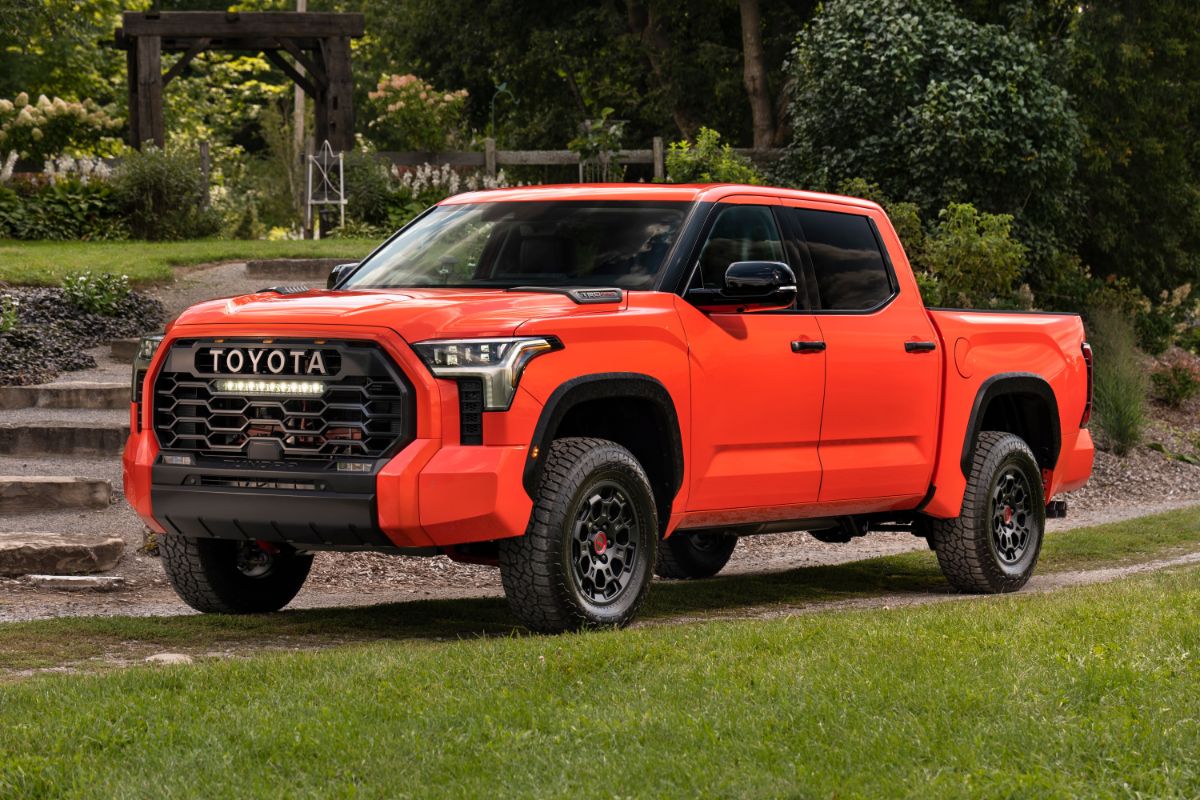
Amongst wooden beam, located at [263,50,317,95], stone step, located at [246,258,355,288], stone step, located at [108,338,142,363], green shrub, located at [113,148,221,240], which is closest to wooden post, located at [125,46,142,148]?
wooden beam, located at [263,50,317,95]

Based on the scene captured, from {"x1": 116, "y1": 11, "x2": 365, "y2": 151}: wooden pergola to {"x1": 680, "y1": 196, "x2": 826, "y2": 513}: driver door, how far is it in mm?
21102

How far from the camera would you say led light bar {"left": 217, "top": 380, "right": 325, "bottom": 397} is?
708 centimetres

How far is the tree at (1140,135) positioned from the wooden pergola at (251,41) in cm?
1174

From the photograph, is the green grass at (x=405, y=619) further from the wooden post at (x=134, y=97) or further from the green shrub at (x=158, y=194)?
A: the wooden post at (x=134, y=97)

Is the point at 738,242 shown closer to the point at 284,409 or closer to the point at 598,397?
the point at 598,397

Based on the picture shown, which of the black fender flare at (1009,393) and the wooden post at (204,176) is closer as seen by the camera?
the black fender flare at (1009,393)

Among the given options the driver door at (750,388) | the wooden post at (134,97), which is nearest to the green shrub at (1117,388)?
the driver door at (750,388)

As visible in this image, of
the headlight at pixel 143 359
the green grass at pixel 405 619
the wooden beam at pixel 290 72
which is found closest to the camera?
the green grass at pixel 405 619

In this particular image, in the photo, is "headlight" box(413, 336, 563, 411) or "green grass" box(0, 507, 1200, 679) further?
"green grass" box(0, 507, 1200, 679)

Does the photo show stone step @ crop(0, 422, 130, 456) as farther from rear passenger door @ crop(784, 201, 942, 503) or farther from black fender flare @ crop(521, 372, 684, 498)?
black fender flare @ crop(521, 372, 684, 498)

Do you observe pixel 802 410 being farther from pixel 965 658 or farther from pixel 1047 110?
pixel 1047 110

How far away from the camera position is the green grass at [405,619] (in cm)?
745

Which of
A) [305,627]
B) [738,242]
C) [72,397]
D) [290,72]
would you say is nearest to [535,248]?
[738,242]

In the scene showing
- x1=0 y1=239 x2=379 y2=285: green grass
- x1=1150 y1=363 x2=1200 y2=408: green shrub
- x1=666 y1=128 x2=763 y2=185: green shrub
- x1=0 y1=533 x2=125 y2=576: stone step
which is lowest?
x1=1150 y1=363 x2=1200 y2=408: green shrub
